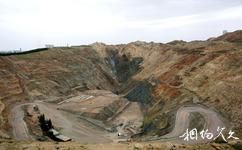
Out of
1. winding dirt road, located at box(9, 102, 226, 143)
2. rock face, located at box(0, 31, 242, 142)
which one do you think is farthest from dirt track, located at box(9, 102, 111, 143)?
rock face, located at box(0, 31, 242, 142)

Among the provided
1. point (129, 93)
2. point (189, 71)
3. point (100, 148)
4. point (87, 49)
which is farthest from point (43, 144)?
point (87, 49)

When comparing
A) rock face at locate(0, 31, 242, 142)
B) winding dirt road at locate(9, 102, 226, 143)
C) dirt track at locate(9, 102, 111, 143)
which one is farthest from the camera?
rock face at locate(0, 31, 242, 142)

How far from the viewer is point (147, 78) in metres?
90.0

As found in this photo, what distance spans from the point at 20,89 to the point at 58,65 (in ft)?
71.1

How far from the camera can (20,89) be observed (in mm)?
73875

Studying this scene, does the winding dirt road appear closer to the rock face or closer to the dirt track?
the dirt track

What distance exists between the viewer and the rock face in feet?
206

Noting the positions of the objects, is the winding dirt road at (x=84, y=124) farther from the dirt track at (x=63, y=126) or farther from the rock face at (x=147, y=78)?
the rock face at (x=147, y=78)

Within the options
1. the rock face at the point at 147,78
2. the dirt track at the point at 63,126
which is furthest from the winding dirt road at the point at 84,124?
the rock face at the point at 147,78

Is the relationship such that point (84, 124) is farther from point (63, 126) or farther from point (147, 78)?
point (147, 78)

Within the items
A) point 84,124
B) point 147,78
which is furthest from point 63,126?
point 147,78

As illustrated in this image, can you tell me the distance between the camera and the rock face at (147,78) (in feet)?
206

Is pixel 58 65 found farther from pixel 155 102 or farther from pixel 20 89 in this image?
pixel 155 102

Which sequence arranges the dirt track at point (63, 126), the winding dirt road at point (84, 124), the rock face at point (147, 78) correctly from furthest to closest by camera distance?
1. the rock face at point (147, 78)
2. the dirt track at point (63, 126)
3. the winding dirt road at point (84, 124)
